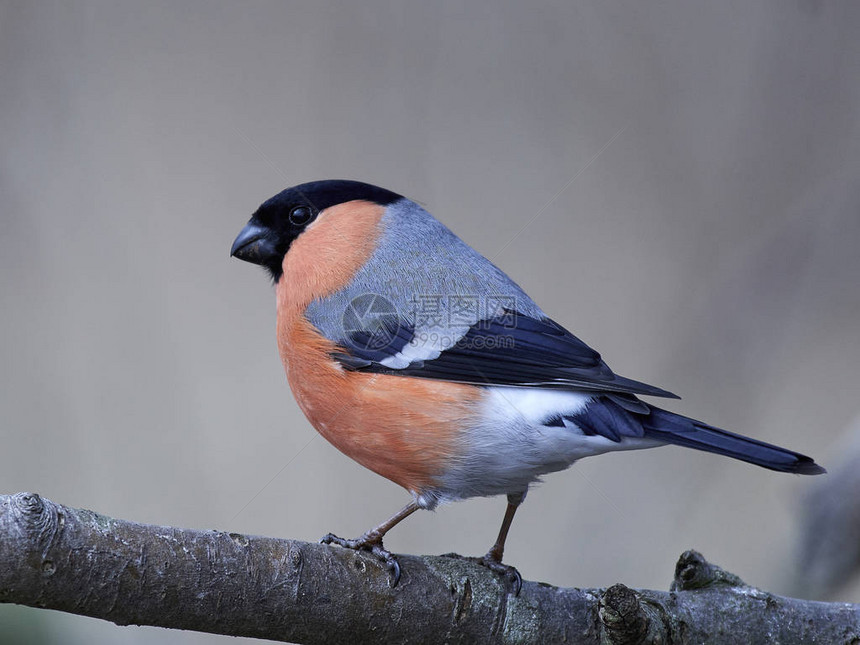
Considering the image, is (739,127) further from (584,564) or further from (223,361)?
(223,361)

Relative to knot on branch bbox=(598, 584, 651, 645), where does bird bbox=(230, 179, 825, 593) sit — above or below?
above

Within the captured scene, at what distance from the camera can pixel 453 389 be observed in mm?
2117

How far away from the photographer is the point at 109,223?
3580mm

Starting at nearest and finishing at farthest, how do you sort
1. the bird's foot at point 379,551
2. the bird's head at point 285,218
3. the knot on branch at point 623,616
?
the knot on branch at point 623,616, the bird's foot at point 379,551, the bird's head at point 285,218

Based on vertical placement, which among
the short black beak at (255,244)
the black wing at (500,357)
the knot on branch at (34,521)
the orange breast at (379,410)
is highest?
the short black beak at (255,244)

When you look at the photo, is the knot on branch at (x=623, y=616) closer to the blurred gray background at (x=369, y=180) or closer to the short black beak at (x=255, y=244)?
the short black beak at (x=255, y=244)

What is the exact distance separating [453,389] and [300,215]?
0.81m

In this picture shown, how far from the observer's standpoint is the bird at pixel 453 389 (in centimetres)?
206

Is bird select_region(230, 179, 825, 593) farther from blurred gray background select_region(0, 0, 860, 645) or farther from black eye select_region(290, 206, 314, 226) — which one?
blurred gray background select_region(0, 0, 860, 645)

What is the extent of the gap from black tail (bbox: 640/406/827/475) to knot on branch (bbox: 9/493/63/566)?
4.27ft
